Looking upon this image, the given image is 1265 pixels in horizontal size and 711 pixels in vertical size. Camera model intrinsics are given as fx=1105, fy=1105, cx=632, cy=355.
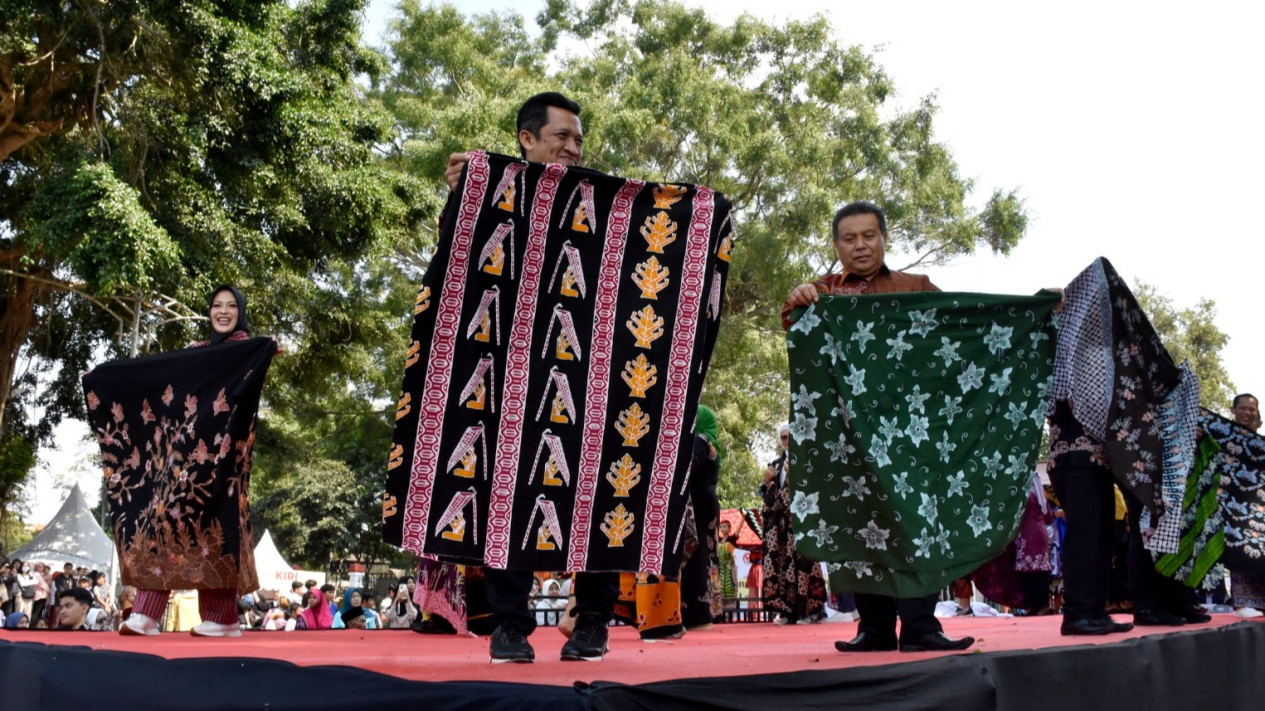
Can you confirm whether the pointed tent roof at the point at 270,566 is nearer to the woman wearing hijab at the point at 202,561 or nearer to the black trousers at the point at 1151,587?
the woman wearing hijab at the point at 202,561

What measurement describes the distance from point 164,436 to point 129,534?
471mm

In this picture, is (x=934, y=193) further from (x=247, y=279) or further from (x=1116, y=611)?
(x=1116, y=611)

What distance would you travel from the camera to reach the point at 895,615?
4.03 meters

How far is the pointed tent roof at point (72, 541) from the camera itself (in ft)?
64.1

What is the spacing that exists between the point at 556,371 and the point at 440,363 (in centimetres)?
35

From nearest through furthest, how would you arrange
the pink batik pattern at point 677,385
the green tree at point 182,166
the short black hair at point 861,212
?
the pink batik pattern at point 677,385 < the short black hair at point 861,212 < the green tree at point 182,166

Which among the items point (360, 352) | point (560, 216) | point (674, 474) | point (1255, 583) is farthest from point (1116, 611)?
point (360, 352)

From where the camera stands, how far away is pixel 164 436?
5094 millimetres

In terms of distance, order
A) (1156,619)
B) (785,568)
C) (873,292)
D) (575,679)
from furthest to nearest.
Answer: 1. (785,568)
2. (1156,619)
3. (873,292)
4. (575,679)

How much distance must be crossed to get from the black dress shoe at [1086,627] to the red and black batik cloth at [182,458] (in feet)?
11.5

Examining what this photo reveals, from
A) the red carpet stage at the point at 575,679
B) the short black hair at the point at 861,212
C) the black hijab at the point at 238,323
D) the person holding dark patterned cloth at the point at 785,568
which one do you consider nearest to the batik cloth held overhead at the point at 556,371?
the red carpet stage at the point at 575,679

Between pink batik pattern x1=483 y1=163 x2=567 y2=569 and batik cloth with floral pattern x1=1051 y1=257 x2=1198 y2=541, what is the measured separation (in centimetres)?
226

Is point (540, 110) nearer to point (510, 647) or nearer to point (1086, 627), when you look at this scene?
point (510, 647)

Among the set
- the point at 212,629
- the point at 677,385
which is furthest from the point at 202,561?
the point at 677,385
